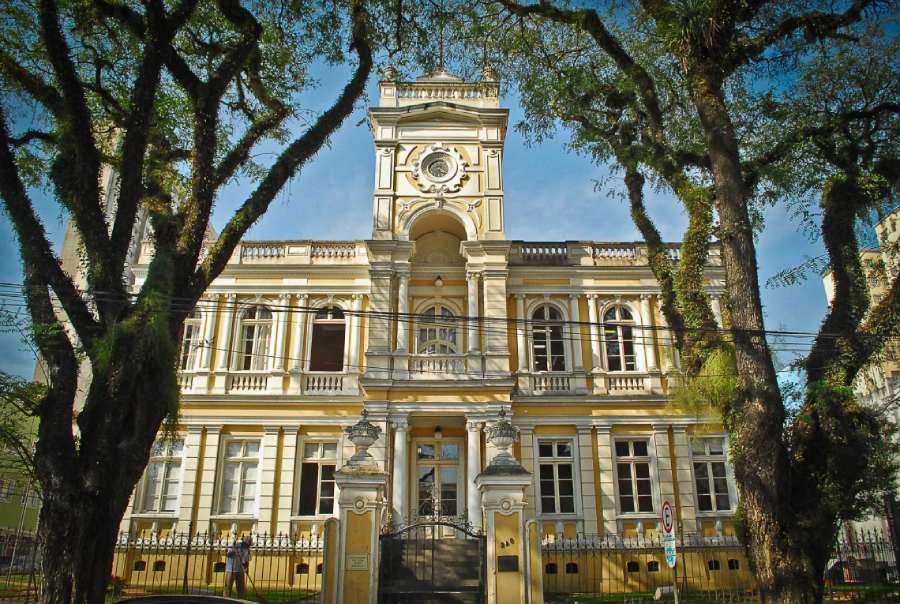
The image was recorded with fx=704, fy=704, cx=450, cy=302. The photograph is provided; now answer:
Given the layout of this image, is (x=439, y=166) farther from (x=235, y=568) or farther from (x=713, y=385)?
(x=713, y=385)

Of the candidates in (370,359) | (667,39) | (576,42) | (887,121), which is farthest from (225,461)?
(887,121)

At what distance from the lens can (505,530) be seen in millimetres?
11273

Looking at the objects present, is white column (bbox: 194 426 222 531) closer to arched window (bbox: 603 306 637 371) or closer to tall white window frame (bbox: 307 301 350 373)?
tall white window frame (bbox: 307 301 350 373)

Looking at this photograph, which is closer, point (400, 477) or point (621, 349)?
point (400, 477)

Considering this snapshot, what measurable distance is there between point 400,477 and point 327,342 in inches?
206

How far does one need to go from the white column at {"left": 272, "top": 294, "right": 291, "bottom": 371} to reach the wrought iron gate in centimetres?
697

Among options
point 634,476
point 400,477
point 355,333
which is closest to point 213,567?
point 400,477

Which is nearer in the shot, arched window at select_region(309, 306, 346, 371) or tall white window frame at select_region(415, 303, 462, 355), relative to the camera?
tall white window frame at select_region(415, 303, 462, 355)

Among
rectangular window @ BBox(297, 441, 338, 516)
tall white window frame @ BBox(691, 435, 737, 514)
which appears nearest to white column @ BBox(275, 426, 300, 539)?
rectangular window @ BBox(297, 441, 338, 516)

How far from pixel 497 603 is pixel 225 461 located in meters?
11.6

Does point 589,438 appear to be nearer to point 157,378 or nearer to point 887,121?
point 887,121

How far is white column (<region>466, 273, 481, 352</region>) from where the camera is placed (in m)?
19.8

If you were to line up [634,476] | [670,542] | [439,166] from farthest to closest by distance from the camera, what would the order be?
[439,166] < [634,476] < [670,542]

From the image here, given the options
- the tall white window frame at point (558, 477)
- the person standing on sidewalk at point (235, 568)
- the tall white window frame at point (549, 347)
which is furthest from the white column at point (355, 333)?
the person standing on sidewalk at point (235, 568)
